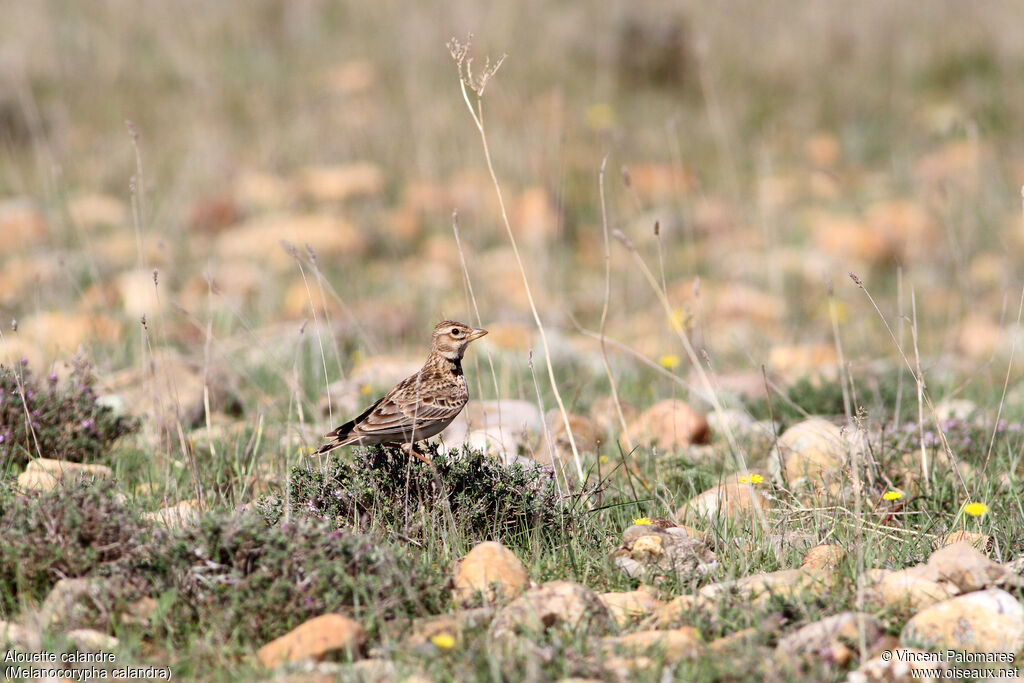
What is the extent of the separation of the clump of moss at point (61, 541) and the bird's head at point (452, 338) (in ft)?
5.64

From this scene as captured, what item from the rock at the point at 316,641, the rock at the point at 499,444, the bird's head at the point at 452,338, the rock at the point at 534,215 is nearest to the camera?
the rock at the point at 316,641

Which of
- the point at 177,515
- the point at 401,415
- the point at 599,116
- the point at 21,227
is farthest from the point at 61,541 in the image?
the point at 599,116

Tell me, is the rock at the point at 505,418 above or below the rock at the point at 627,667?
above

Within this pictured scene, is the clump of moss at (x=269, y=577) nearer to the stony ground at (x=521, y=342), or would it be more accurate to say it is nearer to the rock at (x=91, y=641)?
the stony ground at (x=521, y=342)

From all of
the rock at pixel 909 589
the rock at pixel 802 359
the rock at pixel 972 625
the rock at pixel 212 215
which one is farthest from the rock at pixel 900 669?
the rock at pixel 212 215

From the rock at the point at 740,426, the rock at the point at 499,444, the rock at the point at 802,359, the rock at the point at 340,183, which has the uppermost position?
the rock at the point at 340,183

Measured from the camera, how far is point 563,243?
440 inches

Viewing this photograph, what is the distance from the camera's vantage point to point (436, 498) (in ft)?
13.2

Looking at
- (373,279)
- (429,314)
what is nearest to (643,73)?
(373,279)

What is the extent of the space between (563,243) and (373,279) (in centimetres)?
219

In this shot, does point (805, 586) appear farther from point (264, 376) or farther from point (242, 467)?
point (264, 376)

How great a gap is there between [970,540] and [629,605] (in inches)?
52.8

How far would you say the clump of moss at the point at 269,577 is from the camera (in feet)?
11.0

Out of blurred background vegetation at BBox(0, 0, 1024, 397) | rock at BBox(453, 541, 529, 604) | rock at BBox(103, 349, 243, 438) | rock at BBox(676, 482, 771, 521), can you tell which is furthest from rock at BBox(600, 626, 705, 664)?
blurred background vegetation at BBox(0, 0, 1024, 397)
